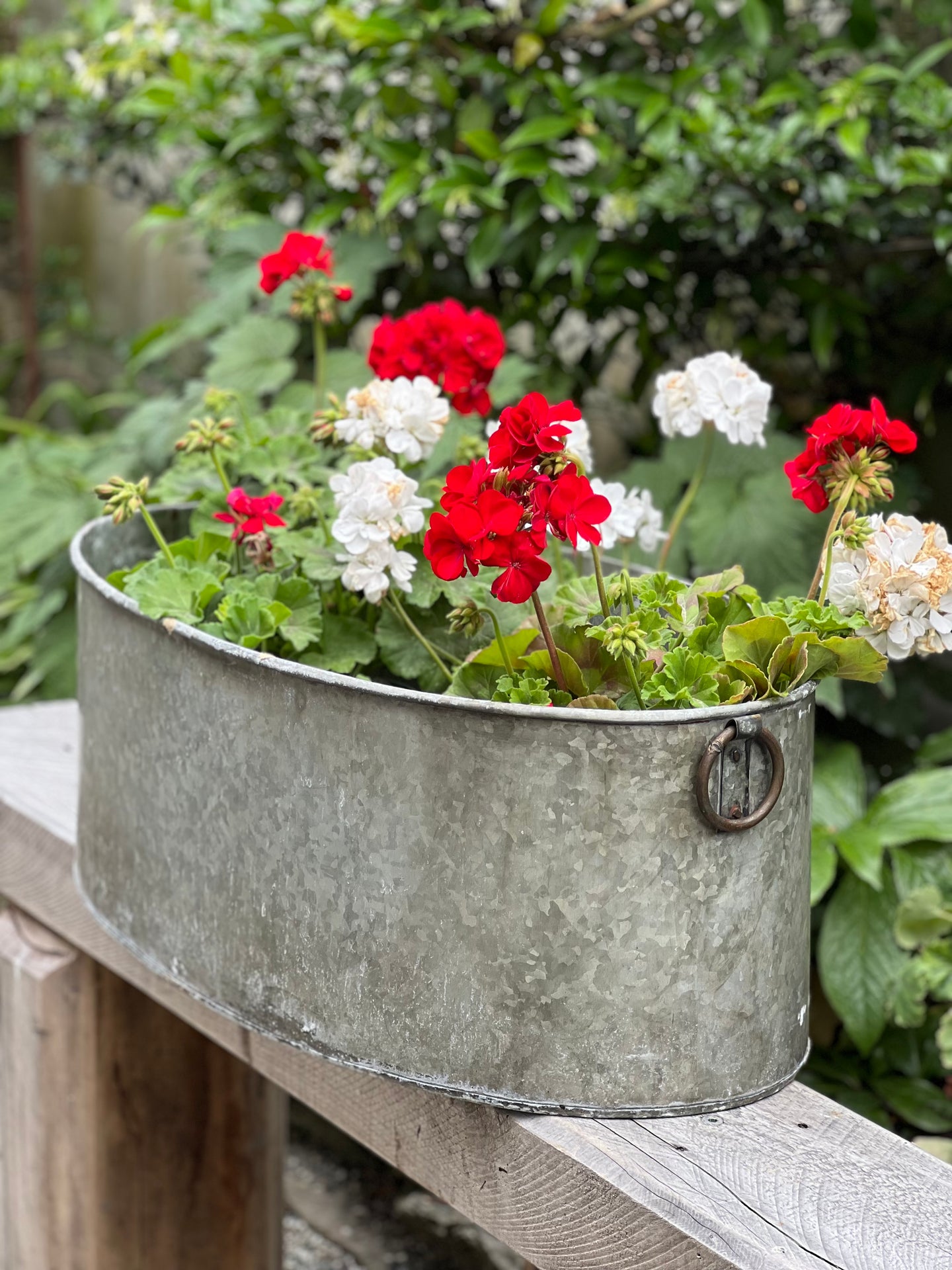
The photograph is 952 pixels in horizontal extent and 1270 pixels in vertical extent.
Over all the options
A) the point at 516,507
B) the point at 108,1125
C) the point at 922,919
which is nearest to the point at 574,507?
the point at 516,507

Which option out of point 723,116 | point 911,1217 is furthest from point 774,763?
point 723,116

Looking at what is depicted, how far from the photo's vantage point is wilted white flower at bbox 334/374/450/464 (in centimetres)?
94

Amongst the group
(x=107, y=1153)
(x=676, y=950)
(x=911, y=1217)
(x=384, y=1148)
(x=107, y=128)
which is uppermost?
(x=107, y=128)

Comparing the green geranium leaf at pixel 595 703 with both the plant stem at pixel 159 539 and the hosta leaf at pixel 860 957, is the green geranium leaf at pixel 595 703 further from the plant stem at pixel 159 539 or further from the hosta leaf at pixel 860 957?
the hosta leaf at pixel 860 957

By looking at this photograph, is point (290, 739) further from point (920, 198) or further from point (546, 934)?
point (920, 198)

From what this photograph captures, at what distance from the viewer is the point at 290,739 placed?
77cm

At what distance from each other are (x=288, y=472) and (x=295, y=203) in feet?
5.47

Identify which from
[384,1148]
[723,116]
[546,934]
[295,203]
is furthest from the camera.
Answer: [295,203]

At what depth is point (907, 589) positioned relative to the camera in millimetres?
729

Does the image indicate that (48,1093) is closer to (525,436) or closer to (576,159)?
(525,436)

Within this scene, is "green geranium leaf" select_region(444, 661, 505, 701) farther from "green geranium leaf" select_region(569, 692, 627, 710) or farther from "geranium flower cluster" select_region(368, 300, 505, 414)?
"geranium flower cluster" select_region(368, 300, 505, 414)

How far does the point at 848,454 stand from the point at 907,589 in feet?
0.37

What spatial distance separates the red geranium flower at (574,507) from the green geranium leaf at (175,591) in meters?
0.28

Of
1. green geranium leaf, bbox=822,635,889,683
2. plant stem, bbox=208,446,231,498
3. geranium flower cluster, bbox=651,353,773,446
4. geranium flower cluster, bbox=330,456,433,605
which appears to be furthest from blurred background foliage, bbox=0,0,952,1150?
green geranium leaf, bbox=822,635,889,683
